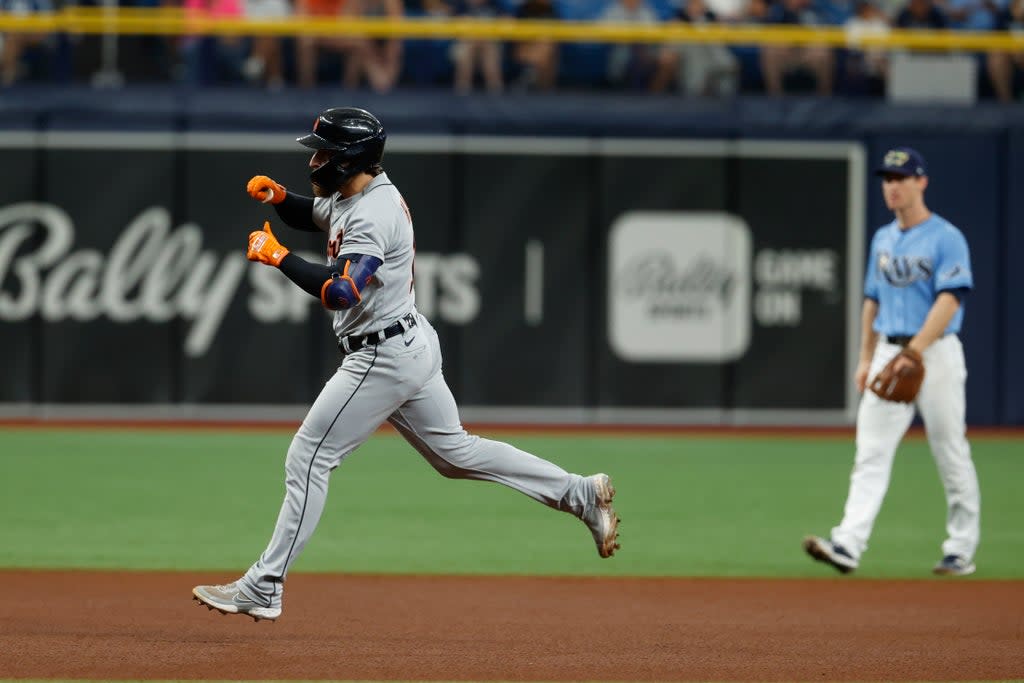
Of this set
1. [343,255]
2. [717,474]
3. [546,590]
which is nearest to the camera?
[343,255]

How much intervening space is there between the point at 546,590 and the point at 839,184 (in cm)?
949

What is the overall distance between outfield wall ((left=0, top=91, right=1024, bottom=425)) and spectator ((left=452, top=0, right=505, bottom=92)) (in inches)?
12.7

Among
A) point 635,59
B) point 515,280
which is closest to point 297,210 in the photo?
point 515,280

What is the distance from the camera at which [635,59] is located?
16.5 metres

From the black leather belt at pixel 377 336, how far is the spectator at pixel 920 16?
1153cm

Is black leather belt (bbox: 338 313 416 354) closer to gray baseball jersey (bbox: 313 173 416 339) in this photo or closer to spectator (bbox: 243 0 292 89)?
gray baseball jersey (bbox: 313 173 416 339)

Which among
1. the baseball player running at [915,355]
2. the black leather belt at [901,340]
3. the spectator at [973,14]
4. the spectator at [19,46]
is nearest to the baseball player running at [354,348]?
the baseball player running at [915,355]

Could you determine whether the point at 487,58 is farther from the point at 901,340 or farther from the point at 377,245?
the point at 377,245

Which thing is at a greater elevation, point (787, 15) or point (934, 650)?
point (787, 15)

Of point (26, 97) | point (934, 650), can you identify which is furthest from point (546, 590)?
point (26, 97)

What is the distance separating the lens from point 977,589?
8016 mm

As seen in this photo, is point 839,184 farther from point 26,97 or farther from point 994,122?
point 26,97

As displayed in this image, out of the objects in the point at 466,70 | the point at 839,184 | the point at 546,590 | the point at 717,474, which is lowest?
the point at 717,474

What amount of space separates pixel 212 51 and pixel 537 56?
3.30 meters
